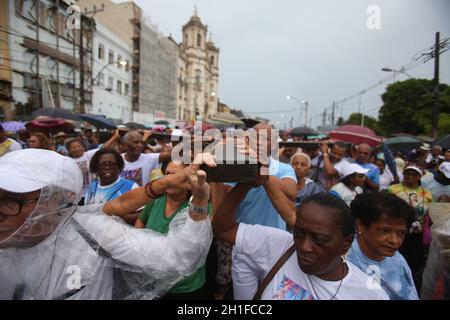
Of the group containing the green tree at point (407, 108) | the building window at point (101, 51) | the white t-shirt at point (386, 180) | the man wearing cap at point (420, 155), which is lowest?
the white t-shirt at point (386, 180)

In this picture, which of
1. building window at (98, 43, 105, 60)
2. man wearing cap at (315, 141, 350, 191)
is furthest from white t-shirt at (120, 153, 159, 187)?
building window at (98, 43, 105, 60)

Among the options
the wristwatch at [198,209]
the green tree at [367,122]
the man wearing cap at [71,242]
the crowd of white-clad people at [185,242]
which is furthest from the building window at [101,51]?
the green tree at [367,122]

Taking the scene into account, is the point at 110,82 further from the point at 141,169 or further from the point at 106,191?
the point at 106,191

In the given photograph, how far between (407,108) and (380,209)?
34073mm

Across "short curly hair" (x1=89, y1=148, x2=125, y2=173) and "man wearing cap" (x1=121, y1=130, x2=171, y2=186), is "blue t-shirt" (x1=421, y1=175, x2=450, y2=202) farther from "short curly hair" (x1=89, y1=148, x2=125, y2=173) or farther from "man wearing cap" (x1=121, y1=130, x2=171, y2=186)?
"short curly hair" (x1=89, y1=148, x2=125, y2=173)

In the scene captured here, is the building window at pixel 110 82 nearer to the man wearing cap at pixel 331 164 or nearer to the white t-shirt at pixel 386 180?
the man wearing cap at pixel 331 164

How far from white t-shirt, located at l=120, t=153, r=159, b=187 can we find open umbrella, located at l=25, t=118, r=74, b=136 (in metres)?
2.73

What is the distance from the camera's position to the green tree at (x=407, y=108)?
2690 cm

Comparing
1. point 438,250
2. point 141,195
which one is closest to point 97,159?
point 141,195

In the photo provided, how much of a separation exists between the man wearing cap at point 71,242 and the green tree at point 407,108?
2987cm

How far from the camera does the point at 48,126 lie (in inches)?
212
